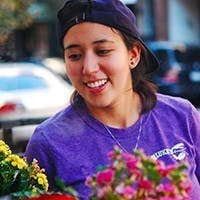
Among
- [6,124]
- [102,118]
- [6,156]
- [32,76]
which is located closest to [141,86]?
[102,118]

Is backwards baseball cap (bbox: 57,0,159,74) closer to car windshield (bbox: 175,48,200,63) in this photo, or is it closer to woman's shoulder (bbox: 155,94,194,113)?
woman's shoulder (bbox: 155,94,194,113)

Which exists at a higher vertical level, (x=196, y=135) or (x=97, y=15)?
(x=97, y=15)

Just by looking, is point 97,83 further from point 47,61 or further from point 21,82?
point 47,61

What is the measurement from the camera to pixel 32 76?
1041cm

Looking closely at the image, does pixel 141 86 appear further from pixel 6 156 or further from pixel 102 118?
pixel 6 156

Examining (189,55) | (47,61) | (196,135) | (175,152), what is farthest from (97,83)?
(47,61)

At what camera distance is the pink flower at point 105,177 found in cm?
139

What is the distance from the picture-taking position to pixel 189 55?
51.9ft

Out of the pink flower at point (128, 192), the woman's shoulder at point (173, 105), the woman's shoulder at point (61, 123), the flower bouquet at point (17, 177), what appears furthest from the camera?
the woman's shoulder at point (173, 105)

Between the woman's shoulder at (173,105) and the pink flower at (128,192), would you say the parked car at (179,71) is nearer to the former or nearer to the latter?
the woman's shoulder at (173,105)

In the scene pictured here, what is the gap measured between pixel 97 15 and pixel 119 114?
0.43 metres

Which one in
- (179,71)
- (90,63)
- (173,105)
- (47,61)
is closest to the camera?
(90,63)

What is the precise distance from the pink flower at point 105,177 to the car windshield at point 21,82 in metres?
8.50

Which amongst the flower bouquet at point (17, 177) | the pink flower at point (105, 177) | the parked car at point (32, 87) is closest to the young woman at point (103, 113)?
the flower bouquet at point (17, 177)
